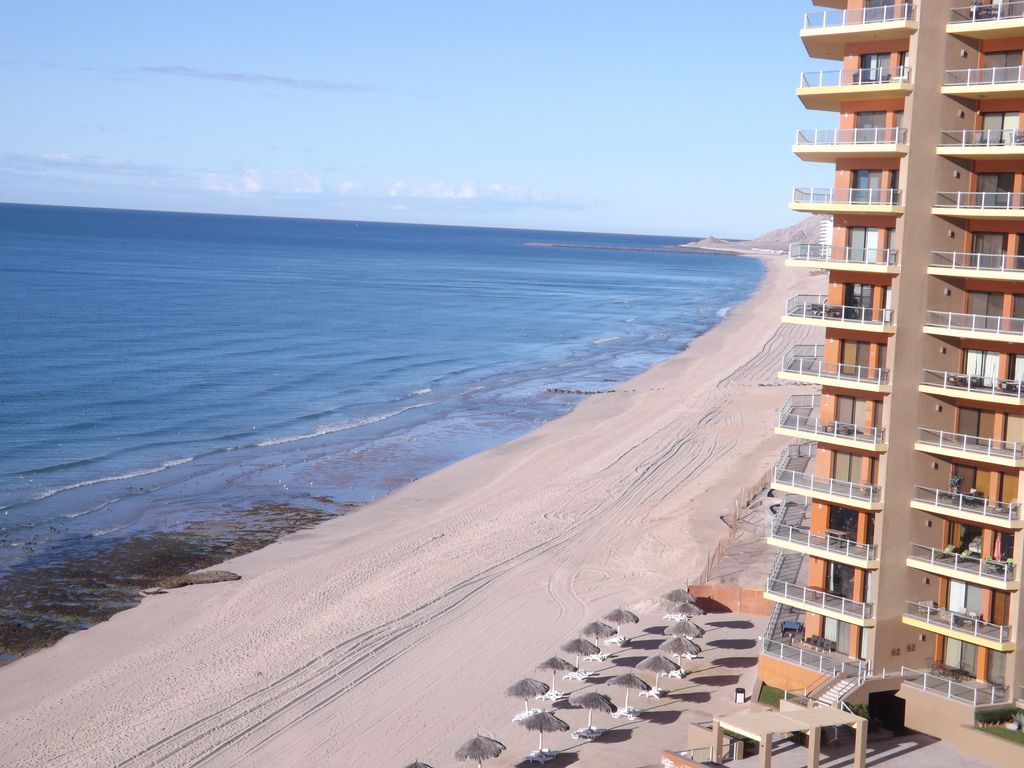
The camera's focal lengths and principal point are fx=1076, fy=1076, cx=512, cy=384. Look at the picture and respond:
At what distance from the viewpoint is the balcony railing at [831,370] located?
A: 29562 mm

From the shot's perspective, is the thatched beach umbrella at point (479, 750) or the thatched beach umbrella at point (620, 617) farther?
the thatched beach umbrella at point (620, 617)

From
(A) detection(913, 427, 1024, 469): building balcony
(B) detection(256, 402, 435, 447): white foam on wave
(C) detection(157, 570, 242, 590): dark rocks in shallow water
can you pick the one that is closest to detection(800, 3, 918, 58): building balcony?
(A) detection(913, 427, 1024, 469): building balcony

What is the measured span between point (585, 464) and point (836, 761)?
35379 mm

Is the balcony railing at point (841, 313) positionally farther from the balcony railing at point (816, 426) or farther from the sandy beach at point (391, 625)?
the sandy beach at point (391, 625)

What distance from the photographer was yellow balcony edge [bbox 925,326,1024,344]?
27812mm

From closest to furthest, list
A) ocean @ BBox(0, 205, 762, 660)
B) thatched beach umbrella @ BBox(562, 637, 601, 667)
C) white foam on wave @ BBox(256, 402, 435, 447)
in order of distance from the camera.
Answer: thatched beach umbrella @ BBox(562, 637, 601, 667) < ocean @ BBox(0, 205, 762, 660) < white foam on wave @ BBox(256, 402, 435, 447)

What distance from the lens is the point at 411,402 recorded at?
277 ft

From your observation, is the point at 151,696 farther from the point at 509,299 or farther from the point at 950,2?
the point at 509,299

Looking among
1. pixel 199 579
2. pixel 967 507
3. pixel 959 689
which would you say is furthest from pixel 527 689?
pixel 199 579

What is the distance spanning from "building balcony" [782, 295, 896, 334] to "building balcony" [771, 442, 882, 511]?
169 inches

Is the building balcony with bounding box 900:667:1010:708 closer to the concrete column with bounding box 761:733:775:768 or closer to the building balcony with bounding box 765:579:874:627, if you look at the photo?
the building balcony with bounding box 765:579:874:627

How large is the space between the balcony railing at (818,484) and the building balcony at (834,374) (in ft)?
8.75

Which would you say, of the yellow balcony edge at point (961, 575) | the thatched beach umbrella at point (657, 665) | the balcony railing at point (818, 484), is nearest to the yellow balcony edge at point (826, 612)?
the yellow balcony edge at point (961, 575)

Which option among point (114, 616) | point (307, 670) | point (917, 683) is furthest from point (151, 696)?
point (917, 683)
